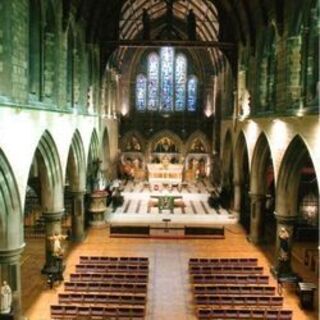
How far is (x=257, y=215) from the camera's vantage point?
Answer: 86.7 feet

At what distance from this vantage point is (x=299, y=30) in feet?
63.8

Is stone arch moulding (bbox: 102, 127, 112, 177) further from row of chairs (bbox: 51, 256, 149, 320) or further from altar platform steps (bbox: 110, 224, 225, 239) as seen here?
row of chairs (bbox: 51, 256, 149, 320)

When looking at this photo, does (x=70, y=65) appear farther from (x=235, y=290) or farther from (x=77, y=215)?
(x=235, y=290)

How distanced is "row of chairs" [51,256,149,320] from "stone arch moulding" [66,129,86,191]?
5925 mm

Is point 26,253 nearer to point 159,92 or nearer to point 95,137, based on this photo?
point 95,137

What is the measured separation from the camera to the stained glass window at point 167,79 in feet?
159

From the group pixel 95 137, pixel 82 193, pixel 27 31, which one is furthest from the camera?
pixel 95 137

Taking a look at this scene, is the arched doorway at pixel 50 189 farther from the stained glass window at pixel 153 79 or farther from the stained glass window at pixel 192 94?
the stained glass window at pixel 192 94

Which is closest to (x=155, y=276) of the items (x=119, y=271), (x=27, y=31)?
(x=119, y=271)

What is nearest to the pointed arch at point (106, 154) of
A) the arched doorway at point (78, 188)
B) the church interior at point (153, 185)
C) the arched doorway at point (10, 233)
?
the church interior at point (153, 185)

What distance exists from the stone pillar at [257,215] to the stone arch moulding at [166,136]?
22.1 m

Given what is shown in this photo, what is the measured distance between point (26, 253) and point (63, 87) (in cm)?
776

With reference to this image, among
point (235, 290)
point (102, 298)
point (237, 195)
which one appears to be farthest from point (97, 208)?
point (235, 290)

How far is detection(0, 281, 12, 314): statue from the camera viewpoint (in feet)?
48.0
